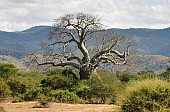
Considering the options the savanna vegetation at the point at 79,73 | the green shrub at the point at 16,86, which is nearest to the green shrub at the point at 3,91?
the savanna vegetation at the point at 79,73

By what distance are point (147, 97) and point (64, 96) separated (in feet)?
50.8

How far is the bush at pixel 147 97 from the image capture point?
14.7 metres

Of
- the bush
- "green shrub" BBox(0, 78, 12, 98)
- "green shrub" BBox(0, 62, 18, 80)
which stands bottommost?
"green shrub" BBox(0, 78, 12, 98)

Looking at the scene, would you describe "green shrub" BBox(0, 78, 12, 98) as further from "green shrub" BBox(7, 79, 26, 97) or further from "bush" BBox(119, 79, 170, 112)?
"bush" BBox(119, 79, 170, 112)

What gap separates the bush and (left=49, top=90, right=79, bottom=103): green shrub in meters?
14.4

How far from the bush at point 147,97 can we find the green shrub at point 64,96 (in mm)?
14358

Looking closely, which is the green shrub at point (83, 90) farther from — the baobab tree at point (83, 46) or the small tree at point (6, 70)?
the small tree at point (6, 70)

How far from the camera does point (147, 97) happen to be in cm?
1480

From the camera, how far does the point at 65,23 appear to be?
121 feet

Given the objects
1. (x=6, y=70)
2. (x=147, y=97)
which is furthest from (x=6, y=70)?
(x=147, y=97)

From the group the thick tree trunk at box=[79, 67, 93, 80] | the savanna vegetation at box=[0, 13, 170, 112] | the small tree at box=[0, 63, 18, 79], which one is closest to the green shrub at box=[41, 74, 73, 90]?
the savanna vegetation at box=[0, 13, 170, 112]

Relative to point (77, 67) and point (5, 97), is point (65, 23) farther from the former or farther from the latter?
point (5, 97)

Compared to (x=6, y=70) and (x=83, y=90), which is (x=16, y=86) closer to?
(x=83, y=90)

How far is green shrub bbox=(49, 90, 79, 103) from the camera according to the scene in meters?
29.4
